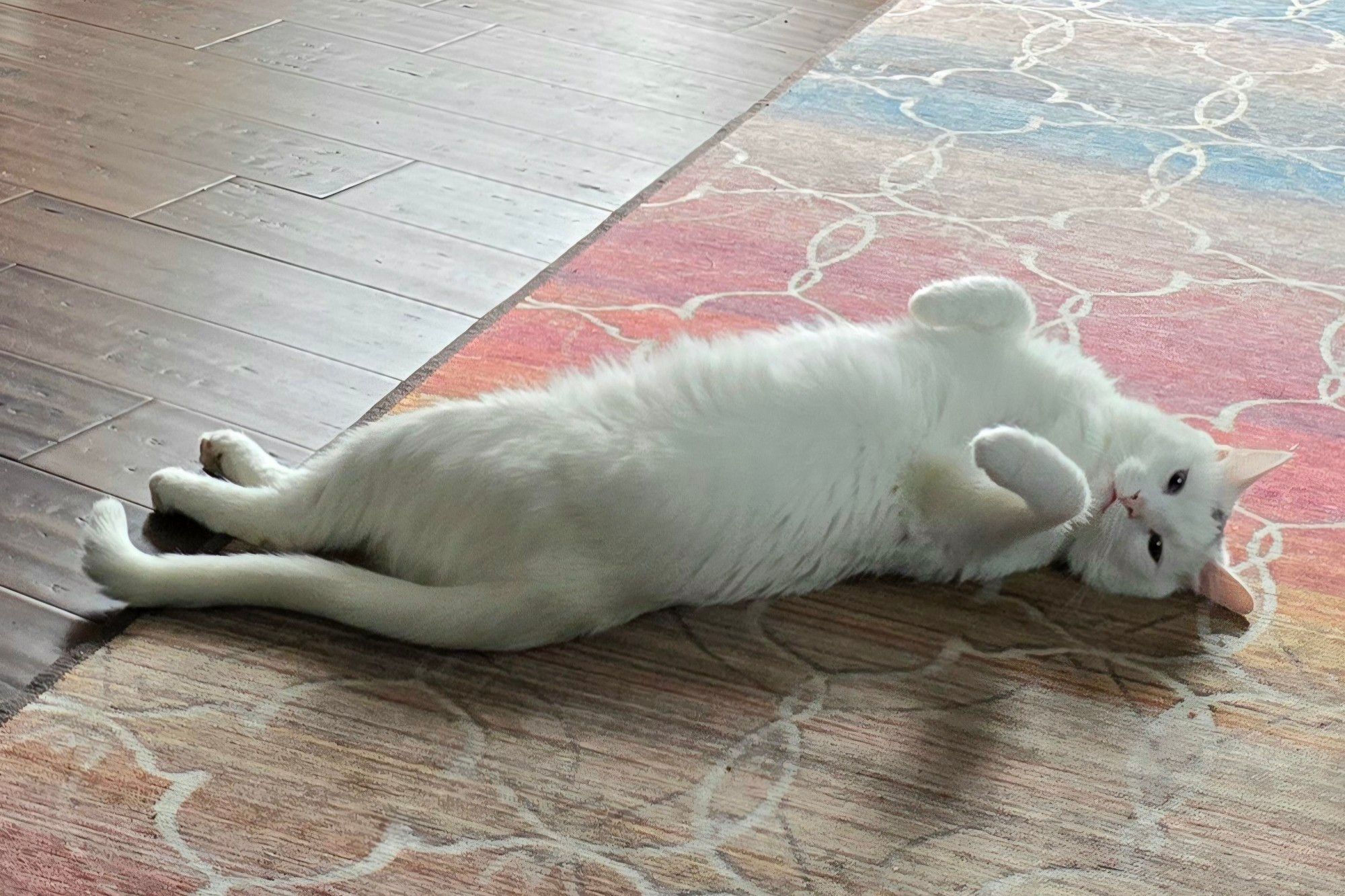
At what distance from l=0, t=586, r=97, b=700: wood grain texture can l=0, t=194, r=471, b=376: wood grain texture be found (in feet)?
2.11

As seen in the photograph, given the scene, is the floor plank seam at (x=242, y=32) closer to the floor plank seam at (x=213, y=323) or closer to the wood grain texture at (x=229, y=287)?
the wood grain texture at (x=229, y=287)

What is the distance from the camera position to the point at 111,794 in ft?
4.10

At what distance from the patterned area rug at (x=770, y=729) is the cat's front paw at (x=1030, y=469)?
9.1 inches

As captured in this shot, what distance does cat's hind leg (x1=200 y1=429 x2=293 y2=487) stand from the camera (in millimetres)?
1636

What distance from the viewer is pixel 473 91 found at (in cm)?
305

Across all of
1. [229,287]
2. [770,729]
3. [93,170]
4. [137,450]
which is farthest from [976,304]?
[93,170]

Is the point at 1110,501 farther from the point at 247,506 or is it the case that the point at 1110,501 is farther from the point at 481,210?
the point at 481,210

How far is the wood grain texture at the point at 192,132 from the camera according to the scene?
256 cm

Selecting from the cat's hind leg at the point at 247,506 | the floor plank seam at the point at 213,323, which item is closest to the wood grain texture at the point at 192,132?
the floor plank seam at the point at 213,323

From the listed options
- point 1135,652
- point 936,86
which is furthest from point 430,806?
point 936,86

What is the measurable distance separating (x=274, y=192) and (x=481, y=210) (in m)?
0.39

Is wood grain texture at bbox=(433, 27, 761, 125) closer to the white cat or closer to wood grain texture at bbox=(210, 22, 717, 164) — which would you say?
wood grain texture at bbox=(210, 22, 717, 164)

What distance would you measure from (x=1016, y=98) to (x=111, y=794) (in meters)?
2.58

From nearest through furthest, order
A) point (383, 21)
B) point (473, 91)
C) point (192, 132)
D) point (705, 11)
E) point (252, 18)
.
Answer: point (192, 132) < point (473, 91) < point (252, 18) < point (383, 21) < point (705, 11)
